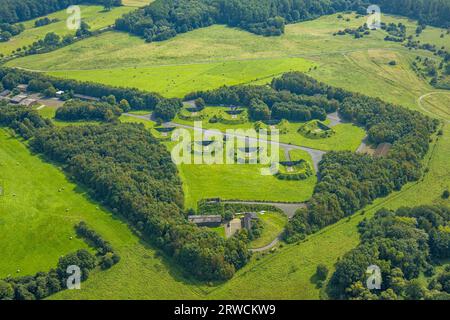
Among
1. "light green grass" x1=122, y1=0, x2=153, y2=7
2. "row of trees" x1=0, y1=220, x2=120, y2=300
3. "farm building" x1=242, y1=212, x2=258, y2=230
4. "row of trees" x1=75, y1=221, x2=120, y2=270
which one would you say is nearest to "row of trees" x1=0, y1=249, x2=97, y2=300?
"row of trees" x1=0, y1=220, x2=120, y2=300

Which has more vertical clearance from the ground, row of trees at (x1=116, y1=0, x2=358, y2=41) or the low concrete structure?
row of trees at (x1=116, y1=0, x2=358, y2=41)

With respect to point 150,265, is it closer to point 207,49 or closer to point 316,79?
point 316,79

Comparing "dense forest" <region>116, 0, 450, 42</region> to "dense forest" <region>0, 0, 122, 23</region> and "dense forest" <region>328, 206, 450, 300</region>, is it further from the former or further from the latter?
"dense forest" <region>328, 206, 450, 300</region>

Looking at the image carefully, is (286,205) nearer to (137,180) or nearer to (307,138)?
(137,180)

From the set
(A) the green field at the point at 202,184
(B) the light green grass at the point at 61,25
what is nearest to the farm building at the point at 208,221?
(A) the green field at the point at 202,184

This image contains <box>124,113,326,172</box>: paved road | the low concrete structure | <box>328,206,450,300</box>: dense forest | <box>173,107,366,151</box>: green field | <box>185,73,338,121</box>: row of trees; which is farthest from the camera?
the low concrete structure

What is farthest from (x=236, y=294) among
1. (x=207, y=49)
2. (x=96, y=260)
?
(x=207, y=49)
